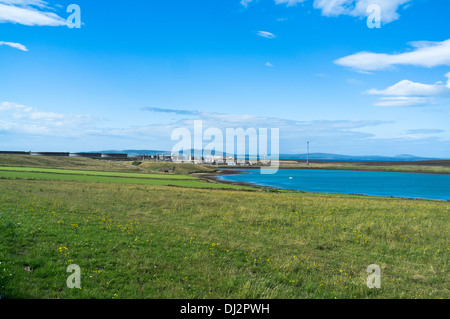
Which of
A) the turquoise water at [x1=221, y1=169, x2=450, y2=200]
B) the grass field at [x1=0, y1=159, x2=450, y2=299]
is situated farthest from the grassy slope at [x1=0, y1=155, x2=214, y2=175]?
the grass field at [x1=0, y1=159, x2=450, y2=299]

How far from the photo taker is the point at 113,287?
32.6 feet

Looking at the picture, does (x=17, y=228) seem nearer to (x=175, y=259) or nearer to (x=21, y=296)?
(x=21, y=296)

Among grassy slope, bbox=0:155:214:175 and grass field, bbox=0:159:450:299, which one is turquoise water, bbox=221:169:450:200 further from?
grass field, bbox=0:159:450:299

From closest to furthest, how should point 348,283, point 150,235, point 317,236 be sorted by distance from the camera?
point 348,283 < point 150,235 < point 317,236

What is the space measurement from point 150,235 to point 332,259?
9635mm

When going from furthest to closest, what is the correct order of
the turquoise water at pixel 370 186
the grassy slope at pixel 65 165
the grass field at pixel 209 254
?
the grassy slope at pixel 65 165, the turquoise water at pixel 370 186, the grass field at pixel 209 254

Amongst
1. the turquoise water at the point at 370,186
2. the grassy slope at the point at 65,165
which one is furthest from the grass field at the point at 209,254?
the grassy slope at the point at 65,165

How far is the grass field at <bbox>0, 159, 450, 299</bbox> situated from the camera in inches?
400

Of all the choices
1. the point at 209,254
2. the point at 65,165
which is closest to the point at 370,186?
the point at 209,254

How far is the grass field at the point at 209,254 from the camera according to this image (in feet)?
33.4

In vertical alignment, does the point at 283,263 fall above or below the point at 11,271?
below

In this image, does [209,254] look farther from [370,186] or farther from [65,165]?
[65,165]

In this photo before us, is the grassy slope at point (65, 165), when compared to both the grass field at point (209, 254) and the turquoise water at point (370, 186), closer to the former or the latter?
the turquoise water at point (370, 186)
